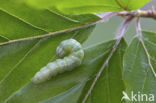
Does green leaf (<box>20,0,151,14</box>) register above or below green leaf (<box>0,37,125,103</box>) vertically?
above

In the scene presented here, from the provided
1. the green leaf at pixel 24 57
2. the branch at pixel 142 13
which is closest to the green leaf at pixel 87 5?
the branch at pixel 142 13

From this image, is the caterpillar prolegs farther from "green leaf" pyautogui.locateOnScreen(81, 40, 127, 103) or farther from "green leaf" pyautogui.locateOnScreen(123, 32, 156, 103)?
"green leaf" pyautogui.locateOnScreen(123, 32, 156, 103)

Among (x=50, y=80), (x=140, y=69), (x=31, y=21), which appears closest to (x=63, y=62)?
(x=50, y=80)

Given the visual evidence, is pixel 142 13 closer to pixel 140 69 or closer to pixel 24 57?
pixel 140 69

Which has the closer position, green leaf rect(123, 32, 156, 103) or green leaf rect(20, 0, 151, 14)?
green leaf rect(20, 0, 151, 14)

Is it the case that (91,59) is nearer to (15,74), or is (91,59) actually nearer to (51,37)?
(51,37)

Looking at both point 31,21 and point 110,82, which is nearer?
point 31,21

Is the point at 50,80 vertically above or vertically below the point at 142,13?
below

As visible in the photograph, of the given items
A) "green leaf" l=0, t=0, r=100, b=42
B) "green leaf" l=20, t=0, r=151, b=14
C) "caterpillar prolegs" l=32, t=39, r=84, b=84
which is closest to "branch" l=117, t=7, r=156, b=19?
"green leaf" l=20, t=0, r=151, b=14
